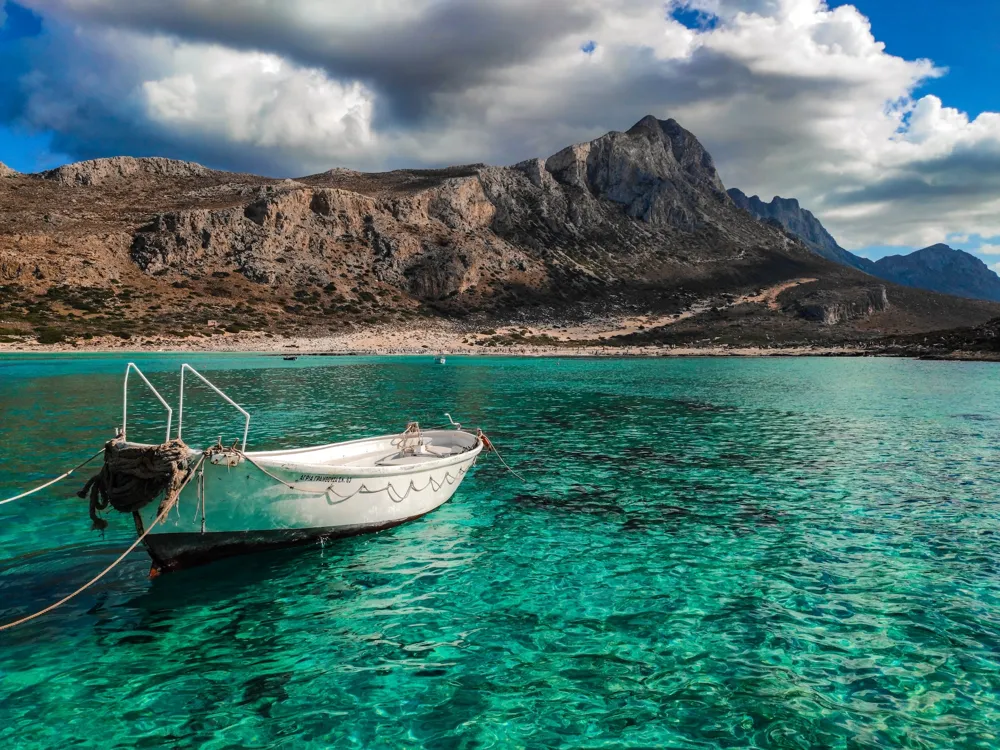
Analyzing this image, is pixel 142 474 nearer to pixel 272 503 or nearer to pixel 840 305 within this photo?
pixel 272 503

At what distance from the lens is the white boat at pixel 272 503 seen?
414 inches

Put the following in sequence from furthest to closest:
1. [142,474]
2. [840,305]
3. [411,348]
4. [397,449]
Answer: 1. [840,305]
2. [411,348]
3. [397,449]
4. [142,474]

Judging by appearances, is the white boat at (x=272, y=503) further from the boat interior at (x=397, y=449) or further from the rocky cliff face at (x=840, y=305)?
the rocky cliff face at (x=840, y=305)

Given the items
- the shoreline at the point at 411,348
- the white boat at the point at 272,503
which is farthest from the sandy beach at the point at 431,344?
the white boat at the point at 272,503

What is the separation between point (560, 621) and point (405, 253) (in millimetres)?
131066

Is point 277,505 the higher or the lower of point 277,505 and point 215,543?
the higher

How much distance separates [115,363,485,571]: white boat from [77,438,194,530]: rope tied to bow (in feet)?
0.84

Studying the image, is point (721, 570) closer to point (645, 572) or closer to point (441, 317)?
point (645, 572)

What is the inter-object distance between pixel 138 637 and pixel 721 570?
9.97 metres

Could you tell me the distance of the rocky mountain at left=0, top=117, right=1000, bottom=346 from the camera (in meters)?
101

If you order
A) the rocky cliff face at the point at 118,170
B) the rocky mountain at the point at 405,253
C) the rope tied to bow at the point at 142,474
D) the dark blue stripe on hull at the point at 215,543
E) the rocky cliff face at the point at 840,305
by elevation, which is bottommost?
the dark blue stripe on hull at the point at 215,543

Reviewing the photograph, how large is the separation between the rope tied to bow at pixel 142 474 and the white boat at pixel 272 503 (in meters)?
0.26

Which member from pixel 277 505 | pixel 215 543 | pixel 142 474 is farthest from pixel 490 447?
pixel 142 474

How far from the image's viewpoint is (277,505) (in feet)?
37.8
